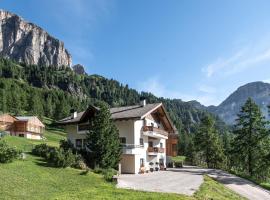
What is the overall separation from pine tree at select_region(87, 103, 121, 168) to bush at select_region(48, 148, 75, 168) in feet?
12.3

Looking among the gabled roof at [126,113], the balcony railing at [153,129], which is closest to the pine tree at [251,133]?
the balcony railing at [153,129]

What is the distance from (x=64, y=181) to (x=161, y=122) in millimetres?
32036

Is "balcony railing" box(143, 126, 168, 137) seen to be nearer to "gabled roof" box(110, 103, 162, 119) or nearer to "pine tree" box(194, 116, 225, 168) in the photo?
"gabled roof" box(110, 103, 162, 119)

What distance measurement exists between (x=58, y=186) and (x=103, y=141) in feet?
41.9

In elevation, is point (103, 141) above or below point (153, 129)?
below

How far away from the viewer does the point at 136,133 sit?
4697 centimetres

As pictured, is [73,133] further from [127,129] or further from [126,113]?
[127,129]

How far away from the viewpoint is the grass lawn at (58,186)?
23000 millimetres

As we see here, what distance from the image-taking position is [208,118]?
234 feet

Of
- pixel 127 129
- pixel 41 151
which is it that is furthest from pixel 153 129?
pixel 41 151

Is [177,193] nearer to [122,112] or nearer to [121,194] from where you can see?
[121,194]

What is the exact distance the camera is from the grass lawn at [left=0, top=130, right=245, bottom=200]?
2300cm

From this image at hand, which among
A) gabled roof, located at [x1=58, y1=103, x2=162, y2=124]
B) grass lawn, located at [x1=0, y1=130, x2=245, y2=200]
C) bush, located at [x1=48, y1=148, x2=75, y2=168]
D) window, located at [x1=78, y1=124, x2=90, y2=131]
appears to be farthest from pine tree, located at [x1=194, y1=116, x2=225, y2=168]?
bush, located at [x1=48, y1=148, x2=75, y2=168]

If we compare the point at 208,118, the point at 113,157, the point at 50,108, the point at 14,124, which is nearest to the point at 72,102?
the point at 50,108
